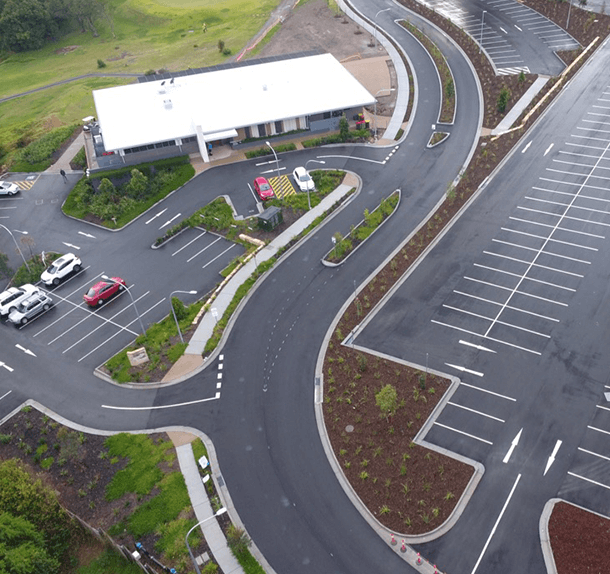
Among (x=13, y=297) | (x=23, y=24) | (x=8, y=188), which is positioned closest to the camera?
(x=13, y=297)

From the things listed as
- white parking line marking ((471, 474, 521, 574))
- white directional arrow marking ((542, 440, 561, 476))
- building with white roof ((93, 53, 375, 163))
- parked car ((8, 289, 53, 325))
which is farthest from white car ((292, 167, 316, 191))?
white parking line marking ((471, 474, 521, 574))

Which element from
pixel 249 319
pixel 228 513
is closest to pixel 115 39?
pixel 249 319

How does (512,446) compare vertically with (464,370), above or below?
below

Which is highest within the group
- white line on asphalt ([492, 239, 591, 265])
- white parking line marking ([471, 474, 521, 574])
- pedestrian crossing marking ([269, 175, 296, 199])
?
pedestrian crossing marking ([269, 175, 296, 199])

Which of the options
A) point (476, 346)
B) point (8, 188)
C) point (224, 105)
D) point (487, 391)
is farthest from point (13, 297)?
point (487, 391)

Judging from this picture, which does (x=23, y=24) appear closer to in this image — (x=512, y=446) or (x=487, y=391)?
(x=487, y=391)

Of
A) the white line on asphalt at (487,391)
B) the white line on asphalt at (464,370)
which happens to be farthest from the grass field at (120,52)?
the white line on asphalt at (487,391)

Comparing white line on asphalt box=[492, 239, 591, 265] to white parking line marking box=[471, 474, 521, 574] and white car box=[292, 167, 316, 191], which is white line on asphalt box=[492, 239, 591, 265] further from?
white parking line marking box=[471, 474, 521, 574]
